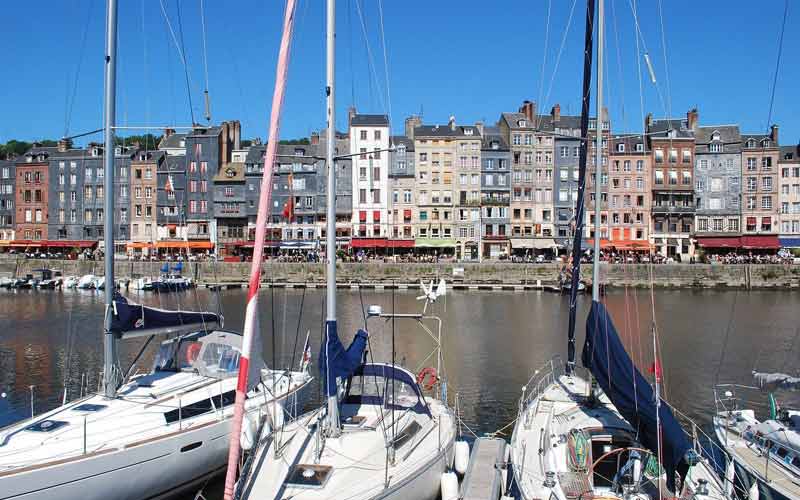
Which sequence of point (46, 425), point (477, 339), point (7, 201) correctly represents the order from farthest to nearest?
point (7, 201), point (477, 339), point (46, 425)

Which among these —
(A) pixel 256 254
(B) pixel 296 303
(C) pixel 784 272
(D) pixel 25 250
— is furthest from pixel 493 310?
(D) pixel 25 250

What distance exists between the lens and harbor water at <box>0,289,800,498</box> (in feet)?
84.9

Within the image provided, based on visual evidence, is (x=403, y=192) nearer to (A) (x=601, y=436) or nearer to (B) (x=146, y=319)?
(B) (x=146, y=319)

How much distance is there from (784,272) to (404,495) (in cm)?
6984

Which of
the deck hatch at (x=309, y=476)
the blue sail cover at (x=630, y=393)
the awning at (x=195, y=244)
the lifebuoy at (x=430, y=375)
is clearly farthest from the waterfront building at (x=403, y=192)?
the deck hatch at (x=309, y=476)

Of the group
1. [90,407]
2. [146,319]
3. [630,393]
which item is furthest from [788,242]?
[90,407]

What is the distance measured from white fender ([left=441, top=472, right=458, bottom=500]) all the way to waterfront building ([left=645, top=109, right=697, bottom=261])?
75.1m

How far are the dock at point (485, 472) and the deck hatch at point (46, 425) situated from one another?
8.30 m

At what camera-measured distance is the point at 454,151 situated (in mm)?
84562

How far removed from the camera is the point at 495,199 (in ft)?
278

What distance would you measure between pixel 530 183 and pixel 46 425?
74839 millimetres

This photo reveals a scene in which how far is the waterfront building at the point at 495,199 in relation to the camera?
84.7 meters

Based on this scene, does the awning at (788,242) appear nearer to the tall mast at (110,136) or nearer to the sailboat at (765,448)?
the sailboat at (765,448)

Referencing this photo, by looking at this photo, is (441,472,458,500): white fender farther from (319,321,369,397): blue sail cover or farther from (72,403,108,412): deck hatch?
(72,403,108,412): deck hatch
